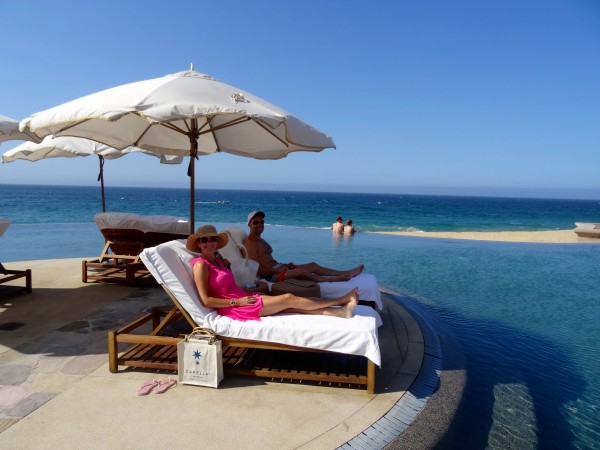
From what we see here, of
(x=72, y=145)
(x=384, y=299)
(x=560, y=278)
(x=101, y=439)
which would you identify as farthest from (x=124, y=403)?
(x=560, y=278)

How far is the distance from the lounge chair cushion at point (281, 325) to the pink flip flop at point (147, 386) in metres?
0.54

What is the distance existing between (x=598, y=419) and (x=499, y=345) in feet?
4.53

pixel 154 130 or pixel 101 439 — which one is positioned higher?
pixel 154 130

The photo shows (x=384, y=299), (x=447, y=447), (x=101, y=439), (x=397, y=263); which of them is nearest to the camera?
(x=101, y=439)

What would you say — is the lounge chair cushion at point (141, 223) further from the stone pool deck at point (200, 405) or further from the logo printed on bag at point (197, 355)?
the logo printed on bag at point (197, 355)

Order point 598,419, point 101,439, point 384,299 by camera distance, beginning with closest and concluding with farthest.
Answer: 1. point 101,439
2. point 598,419
3. point 384,299

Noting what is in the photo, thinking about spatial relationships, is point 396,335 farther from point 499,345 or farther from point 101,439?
point 101,439

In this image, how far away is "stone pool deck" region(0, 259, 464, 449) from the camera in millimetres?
2488

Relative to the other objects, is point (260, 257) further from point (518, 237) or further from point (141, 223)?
point (518, 237)

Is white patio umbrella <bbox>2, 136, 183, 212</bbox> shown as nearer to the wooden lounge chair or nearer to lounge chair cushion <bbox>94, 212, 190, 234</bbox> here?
lounge chair cushion <bbox>94, 212, 190, 234</bbox>

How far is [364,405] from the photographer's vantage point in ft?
9.60

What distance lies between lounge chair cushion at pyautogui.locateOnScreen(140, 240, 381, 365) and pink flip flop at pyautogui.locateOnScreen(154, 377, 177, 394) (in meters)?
0.47

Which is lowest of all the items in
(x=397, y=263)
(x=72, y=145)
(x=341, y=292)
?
(x=397, y=263)

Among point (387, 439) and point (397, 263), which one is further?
point (397, 263)
